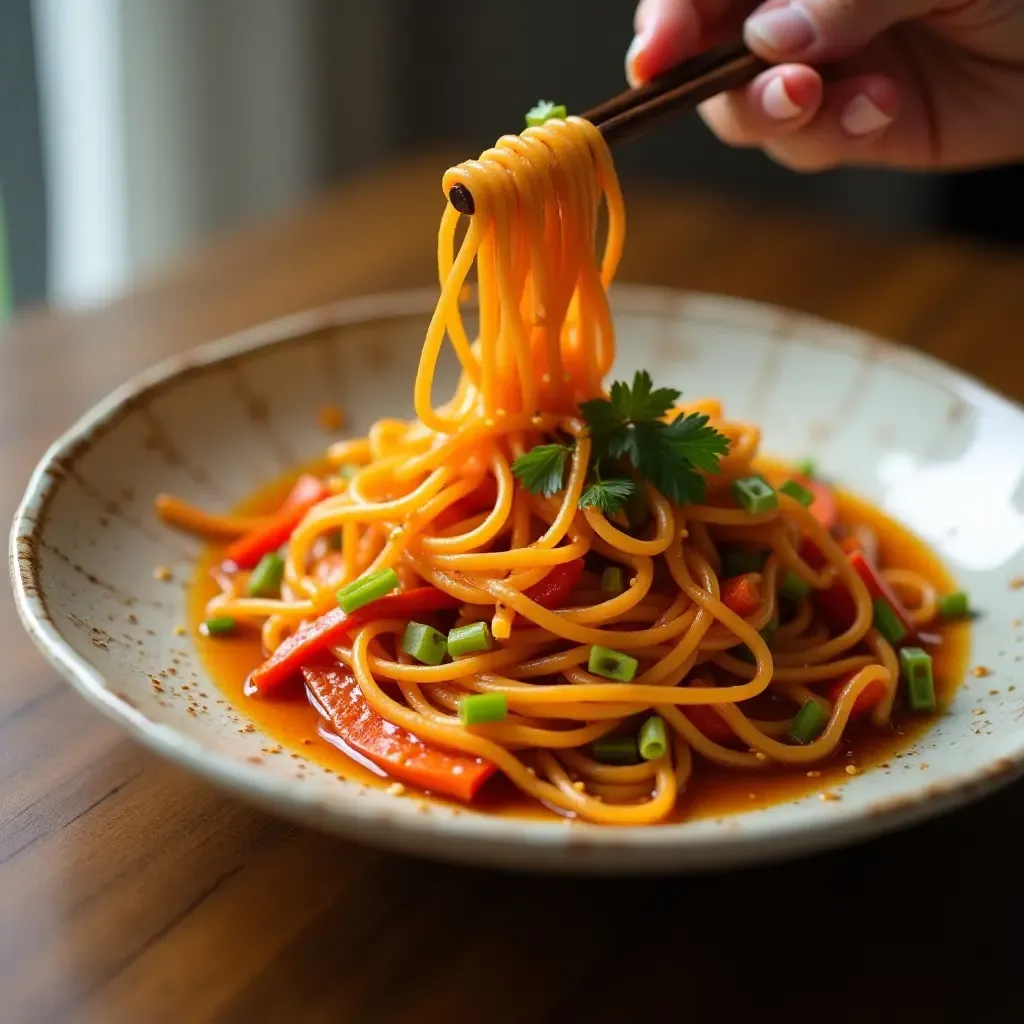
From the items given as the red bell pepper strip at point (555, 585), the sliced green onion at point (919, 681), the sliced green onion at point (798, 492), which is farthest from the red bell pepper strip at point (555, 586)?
the sliced green onion at point (919, 681)

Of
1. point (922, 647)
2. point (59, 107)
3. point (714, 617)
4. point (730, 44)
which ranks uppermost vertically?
point (730, 44)

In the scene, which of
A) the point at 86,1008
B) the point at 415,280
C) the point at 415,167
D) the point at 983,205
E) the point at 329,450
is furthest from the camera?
the point at 983,205

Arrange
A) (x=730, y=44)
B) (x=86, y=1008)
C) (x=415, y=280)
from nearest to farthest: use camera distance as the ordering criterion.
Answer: (x=86, y=1008)
(x=730, y=44)
(x=415, y=280)

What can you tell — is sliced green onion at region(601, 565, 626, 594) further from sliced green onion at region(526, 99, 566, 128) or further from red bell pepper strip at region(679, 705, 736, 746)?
sliced green onion at region(526, 99, 566, 128)

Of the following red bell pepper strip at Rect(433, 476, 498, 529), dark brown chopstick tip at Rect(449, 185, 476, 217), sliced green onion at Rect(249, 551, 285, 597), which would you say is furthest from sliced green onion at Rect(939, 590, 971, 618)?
sliced green onion at Rect(249, 551, 285, 597)

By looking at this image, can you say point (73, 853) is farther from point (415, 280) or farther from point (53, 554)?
point (415, 280)

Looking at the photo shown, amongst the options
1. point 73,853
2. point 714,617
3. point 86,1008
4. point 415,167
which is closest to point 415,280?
point 415,167

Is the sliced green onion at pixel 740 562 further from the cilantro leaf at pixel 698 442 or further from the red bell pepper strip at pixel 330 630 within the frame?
the red bell pepper strip at pixel 330 630
